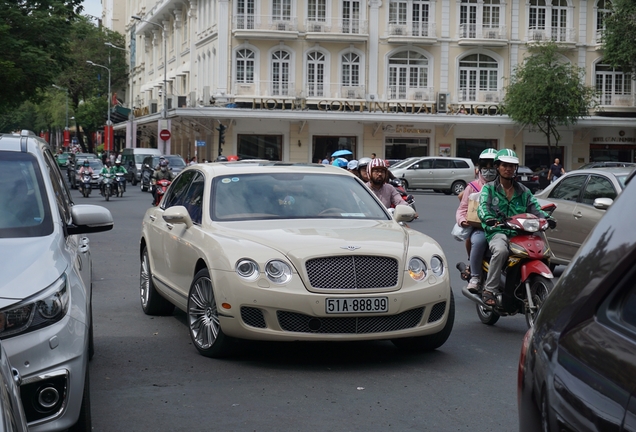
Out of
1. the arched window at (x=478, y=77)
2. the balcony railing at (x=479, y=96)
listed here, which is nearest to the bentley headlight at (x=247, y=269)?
the balcony railing at (x=479, y=96)

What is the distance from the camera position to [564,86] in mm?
55125

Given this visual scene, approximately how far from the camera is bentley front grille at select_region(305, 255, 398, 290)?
6.88m

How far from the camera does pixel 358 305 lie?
6844 mm

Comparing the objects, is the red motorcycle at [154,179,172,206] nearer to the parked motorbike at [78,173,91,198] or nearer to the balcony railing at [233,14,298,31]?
the parked motorbike at [78,173,91,198]

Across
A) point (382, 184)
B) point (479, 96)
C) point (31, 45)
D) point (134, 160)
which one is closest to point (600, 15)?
point (479, 96)

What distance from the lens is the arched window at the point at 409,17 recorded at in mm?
59094

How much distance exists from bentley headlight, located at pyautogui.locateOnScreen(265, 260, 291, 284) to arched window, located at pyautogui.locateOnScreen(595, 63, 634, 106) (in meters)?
57.0

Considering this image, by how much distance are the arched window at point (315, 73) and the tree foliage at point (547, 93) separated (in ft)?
36.0

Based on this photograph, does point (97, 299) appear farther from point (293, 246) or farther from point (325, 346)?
point (293, 246)

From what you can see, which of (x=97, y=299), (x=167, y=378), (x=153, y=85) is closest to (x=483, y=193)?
(x=167, y=378)

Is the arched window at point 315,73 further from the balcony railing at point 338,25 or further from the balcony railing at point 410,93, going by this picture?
the balcony railing at point 410,93

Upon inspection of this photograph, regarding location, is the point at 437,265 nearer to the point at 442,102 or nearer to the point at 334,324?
the point at 334,324

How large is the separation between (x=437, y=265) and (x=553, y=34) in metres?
56.1

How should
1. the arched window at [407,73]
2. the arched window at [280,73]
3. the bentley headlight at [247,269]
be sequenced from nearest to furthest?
1. the bentley headlight at [247,269]
2. the arched window at [280,73]
3. the arched window at [407,73]
